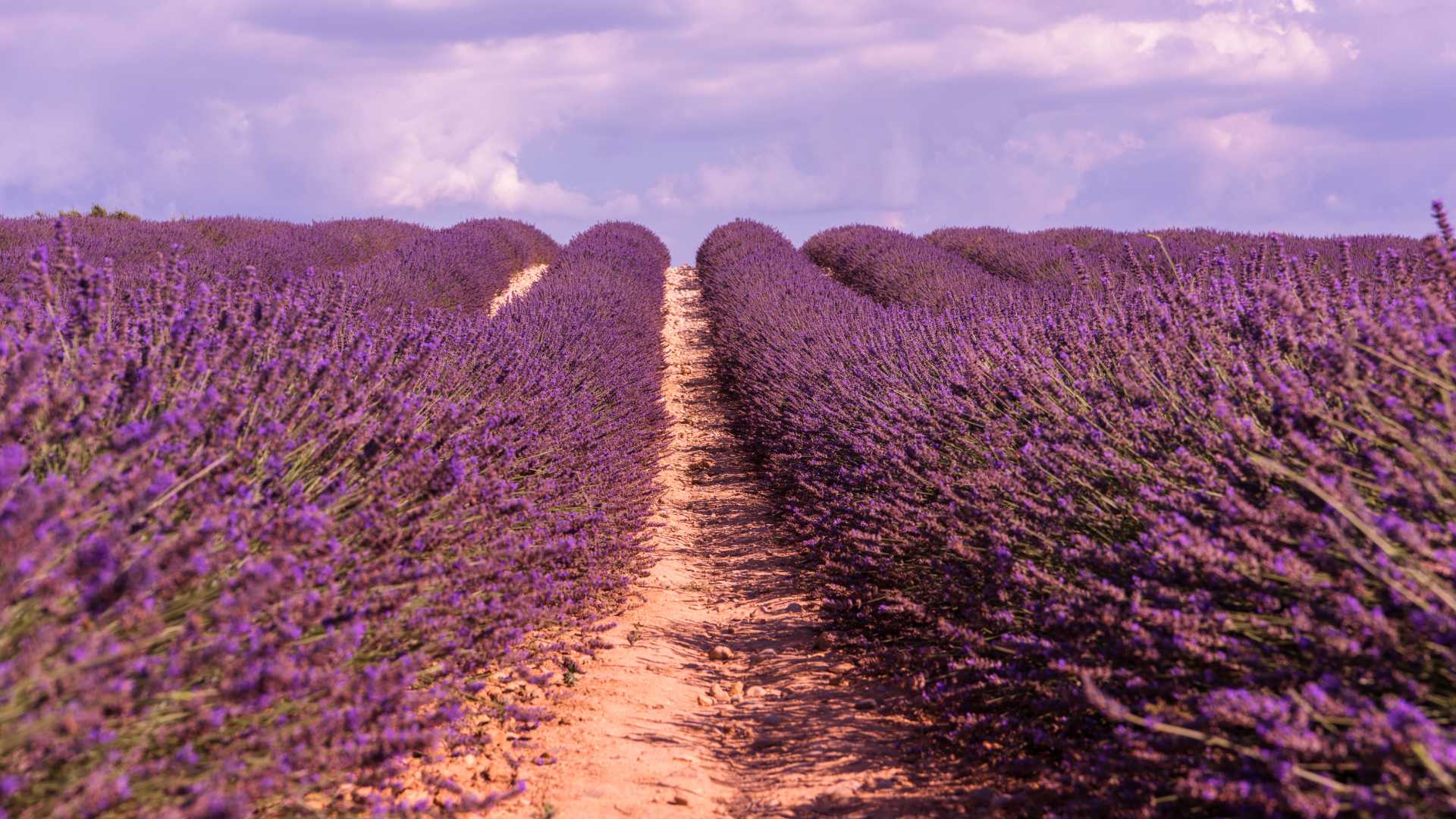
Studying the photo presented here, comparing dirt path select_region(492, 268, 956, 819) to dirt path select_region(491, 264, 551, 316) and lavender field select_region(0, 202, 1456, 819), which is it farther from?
dirt path select_region(491, 264, 551, 316)

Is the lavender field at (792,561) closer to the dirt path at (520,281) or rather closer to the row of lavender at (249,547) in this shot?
the row of lavender at (249,547)

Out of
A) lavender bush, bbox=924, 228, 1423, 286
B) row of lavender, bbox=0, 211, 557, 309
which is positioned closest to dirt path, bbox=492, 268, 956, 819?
row of lavender, bbox=0, 211, 557, 309

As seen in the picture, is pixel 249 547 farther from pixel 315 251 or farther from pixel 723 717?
pixel 315 251

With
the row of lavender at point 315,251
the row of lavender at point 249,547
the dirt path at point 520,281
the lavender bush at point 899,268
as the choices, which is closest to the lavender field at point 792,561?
the row of lavender at point 249,547

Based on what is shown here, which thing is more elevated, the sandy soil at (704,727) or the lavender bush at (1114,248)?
the lavender bush at (1114,248)

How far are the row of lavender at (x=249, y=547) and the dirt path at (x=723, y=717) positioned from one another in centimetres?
33

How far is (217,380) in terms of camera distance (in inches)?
112

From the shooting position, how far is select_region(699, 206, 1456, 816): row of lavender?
5.90 ft

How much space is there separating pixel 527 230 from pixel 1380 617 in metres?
23.2

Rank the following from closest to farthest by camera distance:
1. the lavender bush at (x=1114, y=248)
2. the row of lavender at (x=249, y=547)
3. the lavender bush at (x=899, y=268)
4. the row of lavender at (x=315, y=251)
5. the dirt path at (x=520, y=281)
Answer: the row of lavender at (x=249, y=547) → the row of lavender at (x=315, y=251) → the lavender bush at (x=899, y=268) → the lavender bush at (x=1114, y=248) → the dirt path at (x=520, y=281)

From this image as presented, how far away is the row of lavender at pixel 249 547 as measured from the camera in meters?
1.73

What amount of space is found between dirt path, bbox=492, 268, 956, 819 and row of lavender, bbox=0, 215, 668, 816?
13.1 inches

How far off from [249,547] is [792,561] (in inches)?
140

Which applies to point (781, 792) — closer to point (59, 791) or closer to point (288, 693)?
point (288, 693)
